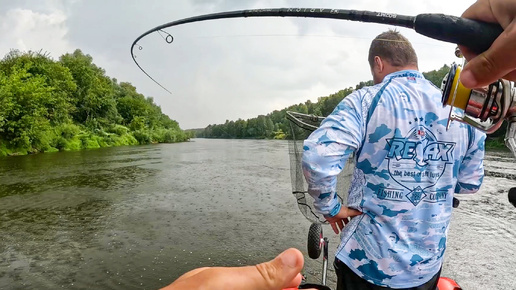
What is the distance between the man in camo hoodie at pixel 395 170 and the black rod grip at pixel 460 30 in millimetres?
1119

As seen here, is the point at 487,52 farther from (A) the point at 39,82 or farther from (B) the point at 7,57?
(B) the point at 7,57

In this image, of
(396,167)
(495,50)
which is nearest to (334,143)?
(396,167)

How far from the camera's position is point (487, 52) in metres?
0.81

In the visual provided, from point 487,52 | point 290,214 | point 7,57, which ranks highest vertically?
point 7,57

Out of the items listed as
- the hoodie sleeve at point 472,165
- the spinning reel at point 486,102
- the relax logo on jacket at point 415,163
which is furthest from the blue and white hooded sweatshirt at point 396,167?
Answer: the spinning reel at point 486,102

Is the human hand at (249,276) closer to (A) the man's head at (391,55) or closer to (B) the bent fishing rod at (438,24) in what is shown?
(B) the bent fishing rod at (438,24)

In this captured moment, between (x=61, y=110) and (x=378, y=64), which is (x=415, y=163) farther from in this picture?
(x=61, y=110)

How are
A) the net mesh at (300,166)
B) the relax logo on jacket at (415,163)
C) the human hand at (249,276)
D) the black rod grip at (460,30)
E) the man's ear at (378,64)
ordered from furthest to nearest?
1. the net mesh at (300,166)
2. the man's ear at (378,64)
3. the relax logo on jacket at (415,163)
4. the black rod grip at (460,30)
5. the human hand at (249,276)

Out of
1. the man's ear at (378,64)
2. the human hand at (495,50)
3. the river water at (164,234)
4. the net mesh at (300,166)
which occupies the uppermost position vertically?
the man's ear at (378,64)

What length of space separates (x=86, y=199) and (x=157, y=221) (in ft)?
13.5

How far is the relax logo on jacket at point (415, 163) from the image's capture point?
210 centimetres

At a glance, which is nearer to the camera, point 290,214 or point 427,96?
point 427,96

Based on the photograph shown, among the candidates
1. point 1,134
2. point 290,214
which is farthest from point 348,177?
point 1,134

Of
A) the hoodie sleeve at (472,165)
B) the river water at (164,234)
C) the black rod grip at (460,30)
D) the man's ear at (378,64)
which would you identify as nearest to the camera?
the black rod grip at (460,30)
